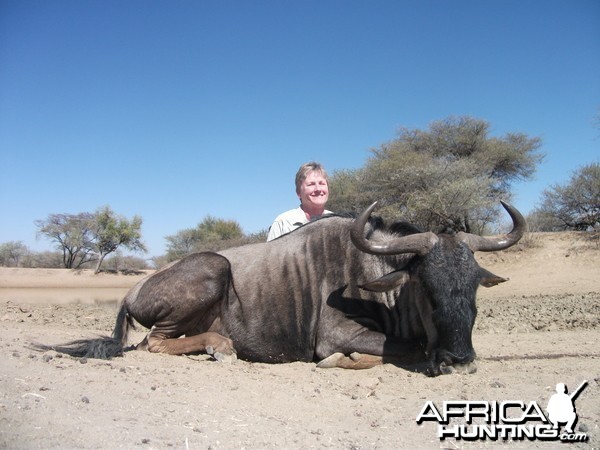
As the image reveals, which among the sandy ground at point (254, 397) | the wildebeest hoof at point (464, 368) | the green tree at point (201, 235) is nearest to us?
the sandy ground at point (254, 397)

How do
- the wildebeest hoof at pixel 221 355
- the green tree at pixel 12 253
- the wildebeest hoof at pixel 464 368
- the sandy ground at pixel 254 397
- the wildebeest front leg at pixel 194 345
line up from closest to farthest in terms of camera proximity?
the sandy ground at pixel 254 397
the wildebeest hoof at pixel 464 368
the wildebeest hoof at pixel 221 355
the wildebeest front leg at pixel 194 345
the green tree at pixel 12 253

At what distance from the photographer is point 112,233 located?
43812mm

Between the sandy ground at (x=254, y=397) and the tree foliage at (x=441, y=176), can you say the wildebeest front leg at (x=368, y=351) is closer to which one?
the sandy ground at (x=254, y=397)

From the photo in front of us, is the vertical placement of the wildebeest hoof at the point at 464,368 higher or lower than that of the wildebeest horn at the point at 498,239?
lower

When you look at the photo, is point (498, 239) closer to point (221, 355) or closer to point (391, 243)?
point (391, 243)

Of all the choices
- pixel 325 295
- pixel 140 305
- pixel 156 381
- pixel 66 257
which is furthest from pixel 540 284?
pixel 66 257

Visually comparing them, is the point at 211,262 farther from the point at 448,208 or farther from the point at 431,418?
the point at 448,208

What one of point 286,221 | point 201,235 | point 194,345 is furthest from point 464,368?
point 201,235

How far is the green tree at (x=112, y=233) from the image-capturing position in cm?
4394

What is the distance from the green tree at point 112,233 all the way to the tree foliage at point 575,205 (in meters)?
32.2

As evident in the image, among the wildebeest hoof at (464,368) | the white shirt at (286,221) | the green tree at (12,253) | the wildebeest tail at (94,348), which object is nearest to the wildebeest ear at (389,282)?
the wildebeest hoof at (464,368)

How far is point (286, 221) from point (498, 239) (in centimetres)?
317

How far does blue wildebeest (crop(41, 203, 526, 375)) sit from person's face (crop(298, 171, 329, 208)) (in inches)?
50.6

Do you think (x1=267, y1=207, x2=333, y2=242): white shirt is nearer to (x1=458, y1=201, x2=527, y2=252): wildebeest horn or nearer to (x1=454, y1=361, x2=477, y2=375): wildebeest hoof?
(x1=458, y1=201, x2=527, y2=252): wildebeest horn
